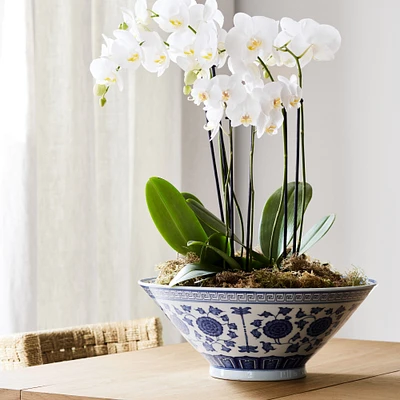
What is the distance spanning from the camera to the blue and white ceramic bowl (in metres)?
0.91

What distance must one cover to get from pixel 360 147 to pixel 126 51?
1.87m

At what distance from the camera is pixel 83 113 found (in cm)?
225

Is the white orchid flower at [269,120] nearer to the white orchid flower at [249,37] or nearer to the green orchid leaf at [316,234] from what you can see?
the white orchid flower at [249,37]

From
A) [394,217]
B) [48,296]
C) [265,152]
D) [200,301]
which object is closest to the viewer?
[200,301]

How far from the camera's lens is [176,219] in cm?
103

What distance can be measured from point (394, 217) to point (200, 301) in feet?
5.95

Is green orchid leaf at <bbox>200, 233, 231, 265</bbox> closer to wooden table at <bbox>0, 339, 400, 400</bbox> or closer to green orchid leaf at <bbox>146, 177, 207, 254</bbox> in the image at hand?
green orchid leaf at <bbox>146, 177, 207, 254</bbox>

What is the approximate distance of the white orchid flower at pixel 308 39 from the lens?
944 mm

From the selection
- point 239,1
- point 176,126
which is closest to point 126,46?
point 176,126

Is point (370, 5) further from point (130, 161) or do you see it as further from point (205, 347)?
point (205, 347)

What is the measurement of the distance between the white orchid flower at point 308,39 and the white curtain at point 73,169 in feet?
3.98

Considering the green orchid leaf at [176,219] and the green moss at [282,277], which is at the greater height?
the green orchid leaf at [176,219]

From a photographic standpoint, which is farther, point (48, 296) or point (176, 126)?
point (176, 126)

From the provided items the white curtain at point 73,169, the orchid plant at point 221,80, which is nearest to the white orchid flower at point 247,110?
the orchid plant at point 221,80
